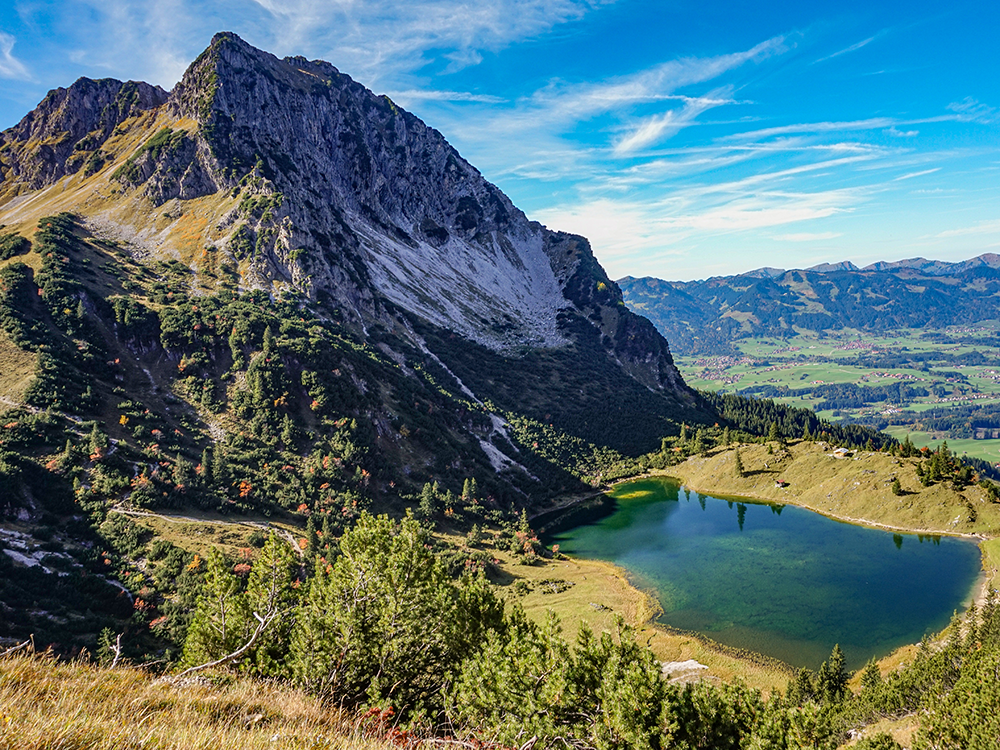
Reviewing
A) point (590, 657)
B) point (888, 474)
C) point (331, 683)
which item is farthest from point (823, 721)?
point (888, 474)

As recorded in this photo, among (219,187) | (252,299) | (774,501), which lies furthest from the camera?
(219,187)

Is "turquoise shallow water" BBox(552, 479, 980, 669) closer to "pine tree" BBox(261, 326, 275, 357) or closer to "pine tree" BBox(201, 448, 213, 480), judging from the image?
"pine tree" BBox(201, 448, 213, 480)

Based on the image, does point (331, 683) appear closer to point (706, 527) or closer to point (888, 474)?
point (706, 527)

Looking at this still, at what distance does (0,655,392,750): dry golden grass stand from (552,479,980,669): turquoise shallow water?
61.9 m

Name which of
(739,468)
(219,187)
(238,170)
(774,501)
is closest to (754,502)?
(774,501)

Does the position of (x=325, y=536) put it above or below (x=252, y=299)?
below

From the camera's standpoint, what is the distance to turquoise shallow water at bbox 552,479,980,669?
2438 inches

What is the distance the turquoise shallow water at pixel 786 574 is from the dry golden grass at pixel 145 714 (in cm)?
6189

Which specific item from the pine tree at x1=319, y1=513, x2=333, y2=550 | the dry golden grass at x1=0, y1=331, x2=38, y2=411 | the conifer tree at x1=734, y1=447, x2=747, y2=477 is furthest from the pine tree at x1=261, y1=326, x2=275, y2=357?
the conifer tree at x1=734, y1=447, x2=747, y2=477

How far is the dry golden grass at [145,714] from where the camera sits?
28.8ft

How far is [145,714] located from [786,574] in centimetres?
9248

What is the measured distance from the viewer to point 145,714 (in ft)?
37.1

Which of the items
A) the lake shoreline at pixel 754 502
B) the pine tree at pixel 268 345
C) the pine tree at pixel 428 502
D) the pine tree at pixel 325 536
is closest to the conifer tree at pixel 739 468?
the lake shoreline at pixel 754 502

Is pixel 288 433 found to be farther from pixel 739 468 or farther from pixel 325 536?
pixel 739 468
